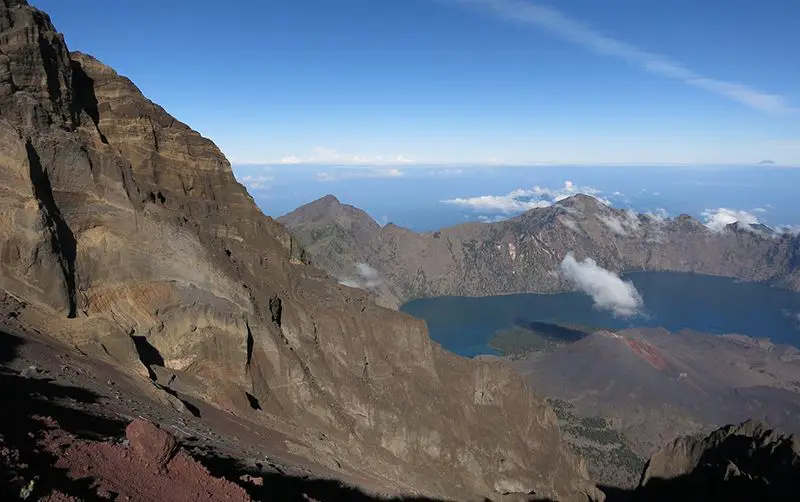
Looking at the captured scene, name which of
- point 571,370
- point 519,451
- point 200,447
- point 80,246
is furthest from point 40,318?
point 571,370

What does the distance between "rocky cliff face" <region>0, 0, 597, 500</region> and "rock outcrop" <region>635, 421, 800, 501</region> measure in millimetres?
15008

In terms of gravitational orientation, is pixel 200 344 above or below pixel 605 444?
above

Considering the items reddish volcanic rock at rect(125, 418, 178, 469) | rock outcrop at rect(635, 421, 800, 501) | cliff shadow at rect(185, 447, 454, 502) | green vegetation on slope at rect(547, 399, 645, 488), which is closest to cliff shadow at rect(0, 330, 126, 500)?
reddish volcanic rock at rect(125, 418, 178, 469)

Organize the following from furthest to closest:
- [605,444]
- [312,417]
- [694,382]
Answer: [694,382] < [605,444] < [312,417]

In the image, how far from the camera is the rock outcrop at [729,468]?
5512cm

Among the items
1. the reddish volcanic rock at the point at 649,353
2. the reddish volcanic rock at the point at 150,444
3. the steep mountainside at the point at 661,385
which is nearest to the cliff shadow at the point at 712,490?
the steep mountainside at the point at 661,385

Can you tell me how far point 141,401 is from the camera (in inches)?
950

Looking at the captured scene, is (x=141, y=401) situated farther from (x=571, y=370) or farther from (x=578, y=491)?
(x=571, y=370)

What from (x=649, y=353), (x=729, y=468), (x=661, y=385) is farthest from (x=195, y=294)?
(x=649, y=353)

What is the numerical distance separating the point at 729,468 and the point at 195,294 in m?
58.5

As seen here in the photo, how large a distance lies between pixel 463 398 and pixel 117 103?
4728cm

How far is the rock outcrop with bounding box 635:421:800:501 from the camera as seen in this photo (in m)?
55.1

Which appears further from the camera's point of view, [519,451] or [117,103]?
[519,451]

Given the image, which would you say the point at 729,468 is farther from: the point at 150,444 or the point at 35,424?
the point at 35,424
